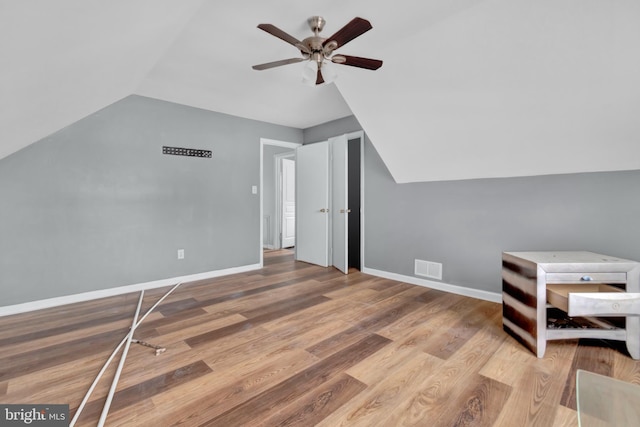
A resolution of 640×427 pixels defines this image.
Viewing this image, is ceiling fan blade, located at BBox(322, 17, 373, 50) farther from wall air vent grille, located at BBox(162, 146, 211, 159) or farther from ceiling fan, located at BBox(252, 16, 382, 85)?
wall air vent grille, located at BBox(162, 146, 211, 159)

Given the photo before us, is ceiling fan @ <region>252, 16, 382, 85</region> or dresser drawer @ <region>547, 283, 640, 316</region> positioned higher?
ceiling fan @ <region>252, 16, 382, 85</region>

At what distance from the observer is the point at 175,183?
142 inches

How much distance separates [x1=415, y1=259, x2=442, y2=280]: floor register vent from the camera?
130 inches

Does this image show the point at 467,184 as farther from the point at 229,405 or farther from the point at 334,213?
the point at 229,405

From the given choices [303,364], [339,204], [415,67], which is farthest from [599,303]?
[339,204]

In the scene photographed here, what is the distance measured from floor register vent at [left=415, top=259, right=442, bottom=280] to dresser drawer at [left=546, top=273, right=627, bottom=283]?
1.43 meters

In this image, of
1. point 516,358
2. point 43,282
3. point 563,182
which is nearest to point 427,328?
point 516,358

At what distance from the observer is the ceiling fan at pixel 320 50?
1.78 metres

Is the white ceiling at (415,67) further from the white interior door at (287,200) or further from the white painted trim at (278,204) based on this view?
the white interior door at (287,200)

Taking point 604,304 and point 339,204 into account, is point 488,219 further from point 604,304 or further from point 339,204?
point 339,204

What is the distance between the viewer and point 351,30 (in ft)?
5.68

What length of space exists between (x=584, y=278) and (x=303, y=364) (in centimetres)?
193

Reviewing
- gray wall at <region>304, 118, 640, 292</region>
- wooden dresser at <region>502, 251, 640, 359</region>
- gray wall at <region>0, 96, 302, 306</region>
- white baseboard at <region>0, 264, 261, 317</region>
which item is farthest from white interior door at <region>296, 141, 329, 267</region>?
wooden dresser at <region>502, 251, 640, 359</region>

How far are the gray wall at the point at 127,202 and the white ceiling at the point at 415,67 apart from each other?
473 mm
